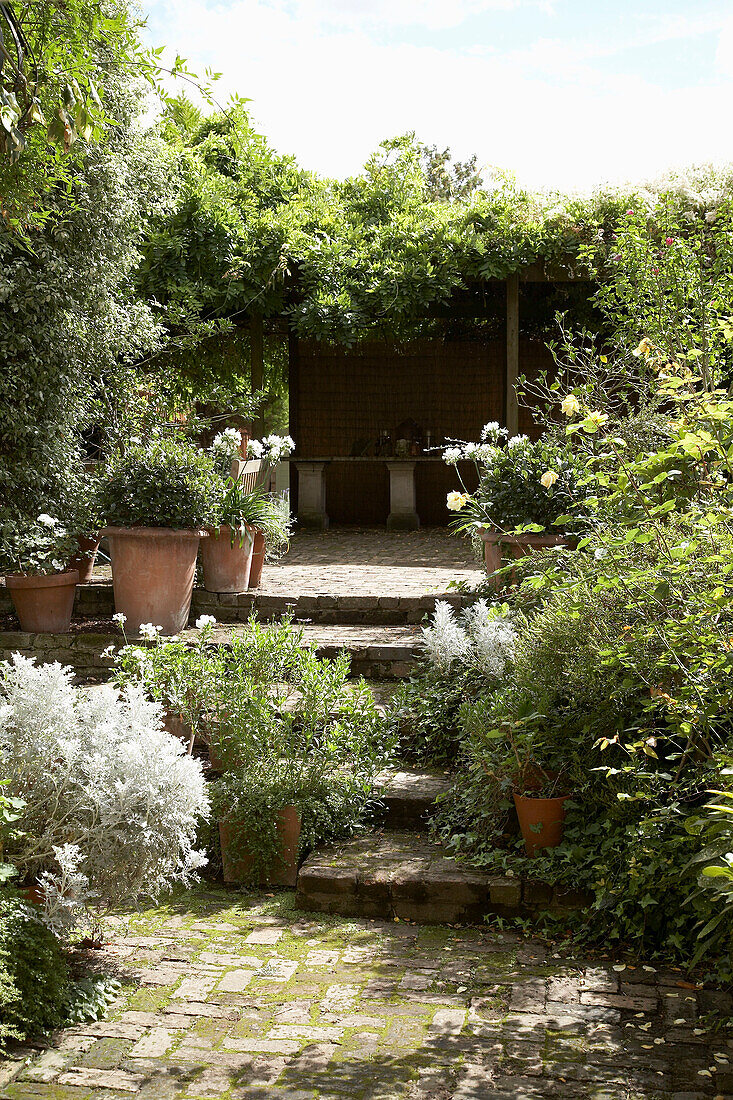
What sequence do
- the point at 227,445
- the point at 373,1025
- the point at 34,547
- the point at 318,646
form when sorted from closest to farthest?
the point at 373,1025
the point at 318,646
the point at 34,547
the point at 227,445

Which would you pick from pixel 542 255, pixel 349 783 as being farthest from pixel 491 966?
pixel 542 255

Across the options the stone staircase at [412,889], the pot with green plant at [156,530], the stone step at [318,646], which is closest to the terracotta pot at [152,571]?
the pot with green plant at [156,530]

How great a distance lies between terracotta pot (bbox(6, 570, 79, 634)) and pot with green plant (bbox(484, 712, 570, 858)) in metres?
3.63

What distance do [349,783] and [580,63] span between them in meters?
12.4

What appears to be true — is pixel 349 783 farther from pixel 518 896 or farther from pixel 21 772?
pixel 21 772

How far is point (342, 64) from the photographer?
21.5 meters

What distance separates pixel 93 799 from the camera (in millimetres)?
2984

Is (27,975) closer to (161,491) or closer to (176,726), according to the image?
(176,726)

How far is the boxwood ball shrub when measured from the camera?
20.6 feet

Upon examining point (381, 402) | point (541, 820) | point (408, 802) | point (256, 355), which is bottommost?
point (408, 802)

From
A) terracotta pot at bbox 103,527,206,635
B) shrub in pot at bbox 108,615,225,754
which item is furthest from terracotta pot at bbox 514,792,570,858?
terracotta pot at bbox 103,527,206,635

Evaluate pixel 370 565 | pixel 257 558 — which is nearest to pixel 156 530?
pixel 257 558

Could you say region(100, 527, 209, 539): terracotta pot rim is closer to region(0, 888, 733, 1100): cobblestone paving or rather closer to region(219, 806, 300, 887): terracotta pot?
region(219, 806, 300, 887): terracotta pot

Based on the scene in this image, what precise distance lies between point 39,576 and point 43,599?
16 cm
